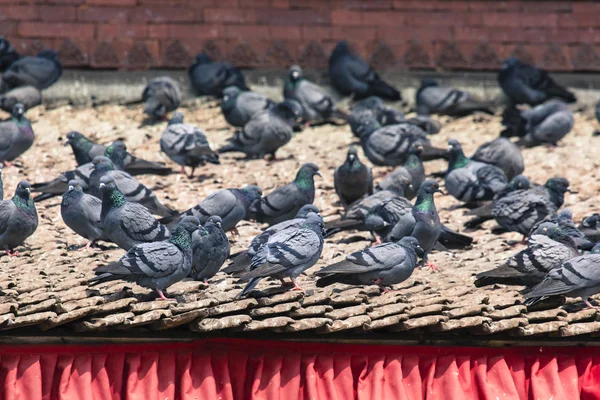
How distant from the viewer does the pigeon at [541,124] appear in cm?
2092

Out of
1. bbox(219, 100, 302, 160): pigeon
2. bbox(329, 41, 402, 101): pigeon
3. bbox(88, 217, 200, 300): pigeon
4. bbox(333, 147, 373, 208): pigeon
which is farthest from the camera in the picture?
bbox(329, 41, 402, 101): pigeon

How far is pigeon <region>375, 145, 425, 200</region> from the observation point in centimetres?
1795

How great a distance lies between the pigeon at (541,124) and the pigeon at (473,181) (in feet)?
8.85

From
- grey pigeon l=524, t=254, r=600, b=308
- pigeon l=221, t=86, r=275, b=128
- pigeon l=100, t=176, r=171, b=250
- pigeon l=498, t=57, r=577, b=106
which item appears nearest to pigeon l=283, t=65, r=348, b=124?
pigeon l=221, t=86, r=275, b=128

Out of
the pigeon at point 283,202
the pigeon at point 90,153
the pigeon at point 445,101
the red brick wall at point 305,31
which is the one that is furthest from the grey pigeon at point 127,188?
the pigeon at point 445,101

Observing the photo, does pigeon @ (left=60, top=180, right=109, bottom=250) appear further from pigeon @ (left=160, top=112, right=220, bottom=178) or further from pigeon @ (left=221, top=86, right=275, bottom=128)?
pigeon @ (left=221, top=86, right=275, bottom=128)

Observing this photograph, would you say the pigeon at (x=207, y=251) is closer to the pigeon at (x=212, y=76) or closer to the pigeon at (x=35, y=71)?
the pigeon at (x=35, y=71)

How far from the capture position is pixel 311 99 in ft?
72.1

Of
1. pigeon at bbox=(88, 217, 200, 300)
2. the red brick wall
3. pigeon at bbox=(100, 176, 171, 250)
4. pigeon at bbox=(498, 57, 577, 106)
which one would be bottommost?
pigeon at bbox=(88, 217, 200, 300)

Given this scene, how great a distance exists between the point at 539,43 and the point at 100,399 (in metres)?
14.5

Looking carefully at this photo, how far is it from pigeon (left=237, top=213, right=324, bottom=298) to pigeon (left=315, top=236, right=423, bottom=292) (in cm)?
24

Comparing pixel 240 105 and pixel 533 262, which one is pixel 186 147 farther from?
pixel 533 262

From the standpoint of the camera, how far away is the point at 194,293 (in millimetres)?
12562

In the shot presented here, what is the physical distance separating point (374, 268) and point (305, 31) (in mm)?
11197
